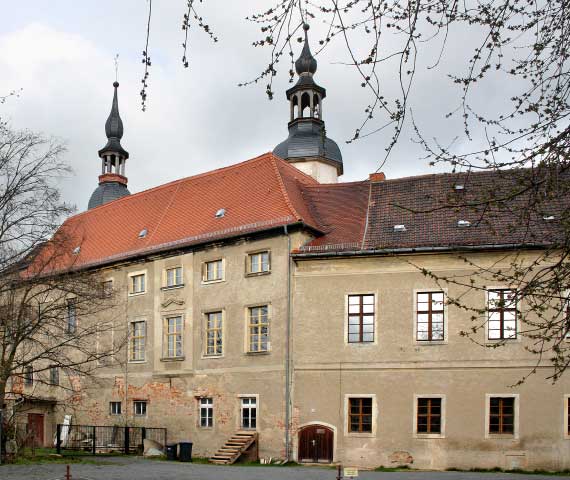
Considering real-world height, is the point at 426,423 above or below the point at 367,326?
below

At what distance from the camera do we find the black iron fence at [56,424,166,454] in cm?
2905

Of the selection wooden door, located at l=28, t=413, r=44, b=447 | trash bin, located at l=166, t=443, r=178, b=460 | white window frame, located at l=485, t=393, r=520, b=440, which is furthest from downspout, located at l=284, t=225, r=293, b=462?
wooden door, located at l=28, t=413, r=44, b=447

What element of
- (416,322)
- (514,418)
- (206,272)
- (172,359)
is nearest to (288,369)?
(416,322)

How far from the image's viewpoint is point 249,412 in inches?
1048

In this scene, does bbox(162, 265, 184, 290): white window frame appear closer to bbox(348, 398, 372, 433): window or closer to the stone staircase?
the stone staircase

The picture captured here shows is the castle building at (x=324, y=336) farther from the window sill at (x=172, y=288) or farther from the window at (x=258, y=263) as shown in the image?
the window sill at (x=172, y=288)

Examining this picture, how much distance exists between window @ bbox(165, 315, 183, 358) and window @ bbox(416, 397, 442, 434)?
31.4 feet

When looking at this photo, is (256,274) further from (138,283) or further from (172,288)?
(138,283)

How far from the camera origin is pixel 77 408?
32969 millimetres

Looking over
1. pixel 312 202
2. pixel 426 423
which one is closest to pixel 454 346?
pixel 426 423

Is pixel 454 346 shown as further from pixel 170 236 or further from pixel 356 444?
pixel 170 236

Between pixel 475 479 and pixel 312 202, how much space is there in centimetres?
1250

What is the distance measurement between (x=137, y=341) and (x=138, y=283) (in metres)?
2.33

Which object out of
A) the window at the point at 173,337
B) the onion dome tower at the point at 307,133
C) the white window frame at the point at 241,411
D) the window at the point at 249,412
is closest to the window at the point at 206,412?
the white window frame at the point at 241,411
